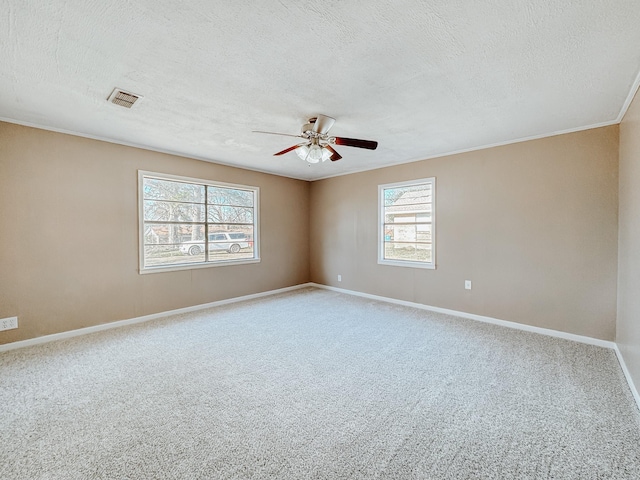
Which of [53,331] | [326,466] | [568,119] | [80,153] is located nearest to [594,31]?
[568,119]

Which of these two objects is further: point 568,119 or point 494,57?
point 568,119

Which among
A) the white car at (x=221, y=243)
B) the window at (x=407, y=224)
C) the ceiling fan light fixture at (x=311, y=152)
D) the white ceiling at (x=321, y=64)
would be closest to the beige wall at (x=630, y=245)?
the white ceiling at (x=321, y=64)

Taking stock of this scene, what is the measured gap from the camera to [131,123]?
315 cm

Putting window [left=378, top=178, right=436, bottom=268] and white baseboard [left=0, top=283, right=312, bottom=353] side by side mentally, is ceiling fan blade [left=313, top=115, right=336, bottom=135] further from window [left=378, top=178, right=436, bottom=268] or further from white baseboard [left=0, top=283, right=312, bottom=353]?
white baseboard [left=0, top=283, right=312, bottom=353]

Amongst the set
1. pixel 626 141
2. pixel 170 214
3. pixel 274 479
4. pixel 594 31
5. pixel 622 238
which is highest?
pixel 594 31

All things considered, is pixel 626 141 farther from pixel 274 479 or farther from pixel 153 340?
pixel 153 340

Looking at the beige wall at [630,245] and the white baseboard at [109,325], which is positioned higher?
the beige wall at [630,245]

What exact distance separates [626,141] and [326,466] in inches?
154

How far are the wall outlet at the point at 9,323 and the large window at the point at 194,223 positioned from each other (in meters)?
1.34

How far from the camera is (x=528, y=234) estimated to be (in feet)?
12.0

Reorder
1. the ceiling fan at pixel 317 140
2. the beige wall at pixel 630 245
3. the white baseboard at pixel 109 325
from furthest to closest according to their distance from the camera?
the white baseboard at pixel 109 325
the ceiling fan at pixel 317 140
the beige wall at pixel 630 245

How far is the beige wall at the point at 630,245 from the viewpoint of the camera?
2260 mm

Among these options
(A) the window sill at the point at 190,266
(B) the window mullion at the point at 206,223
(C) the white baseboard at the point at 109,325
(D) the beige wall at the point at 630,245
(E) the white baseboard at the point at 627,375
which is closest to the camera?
(E) the white baseboard at the point at 627,375

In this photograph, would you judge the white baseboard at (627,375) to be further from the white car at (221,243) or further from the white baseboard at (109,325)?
the white car at (221,243)
